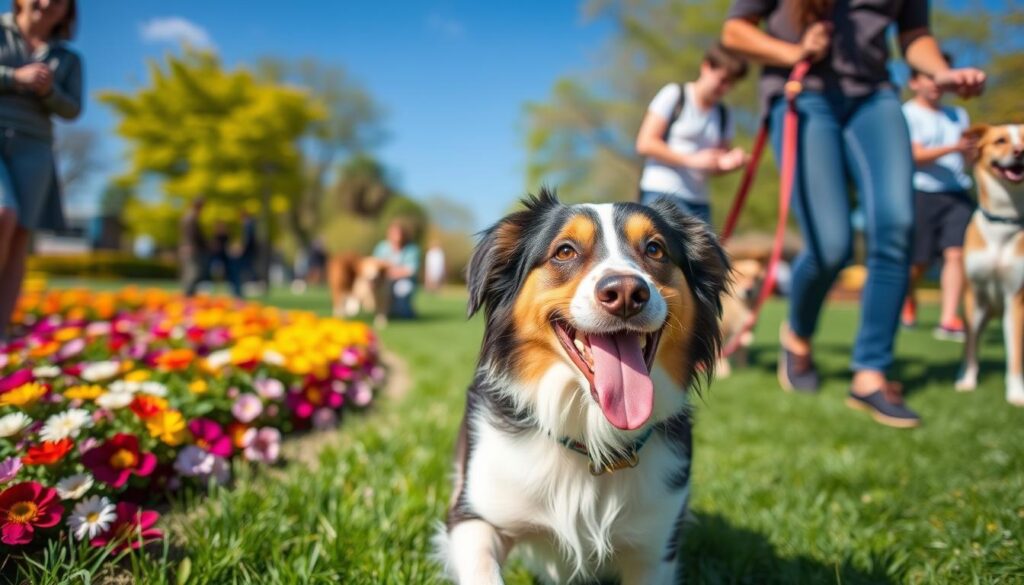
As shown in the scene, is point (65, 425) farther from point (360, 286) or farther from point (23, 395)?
point (360, 286)

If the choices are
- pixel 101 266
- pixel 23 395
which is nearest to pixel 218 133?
pixel 101 266

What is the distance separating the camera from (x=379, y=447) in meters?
3.18

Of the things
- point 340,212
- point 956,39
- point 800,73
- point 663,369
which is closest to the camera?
point 663,369

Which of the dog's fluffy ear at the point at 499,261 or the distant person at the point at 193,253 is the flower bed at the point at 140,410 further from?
the distant person at the point at 193,253

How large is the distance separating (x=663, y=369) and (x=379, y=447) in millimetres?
1971

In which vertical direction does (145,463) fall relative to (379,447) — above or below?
above

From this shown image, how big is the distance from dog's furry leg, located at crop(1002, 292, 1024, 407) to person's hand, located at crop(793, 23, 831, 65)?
2042 mm

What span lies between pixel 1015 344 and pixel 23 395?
5.22 metres

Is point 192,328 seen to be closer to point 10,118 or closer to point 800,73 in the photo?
point 10,118

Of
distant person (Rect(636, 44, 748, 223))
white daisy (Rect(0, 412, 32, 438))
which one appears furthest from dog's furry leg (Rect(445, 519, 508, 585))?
distant person (Rect(636, 44, 748, 223))

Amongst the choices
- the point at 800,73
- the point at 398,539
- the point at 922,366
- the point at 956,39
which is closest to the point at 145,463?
the point at 398,539

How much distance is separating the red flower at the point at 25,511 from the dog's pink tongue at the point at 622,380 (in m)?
1.60

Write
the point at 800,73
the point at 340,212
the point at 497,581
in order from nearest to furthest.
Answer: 1. the point at 497,581
2. the point at 800,73
3. the point at 340,212

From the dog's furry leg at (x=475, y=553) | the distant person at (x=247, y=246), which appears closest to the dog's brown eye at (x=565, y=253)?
the dog's furry leg at (x=475, y=553)
